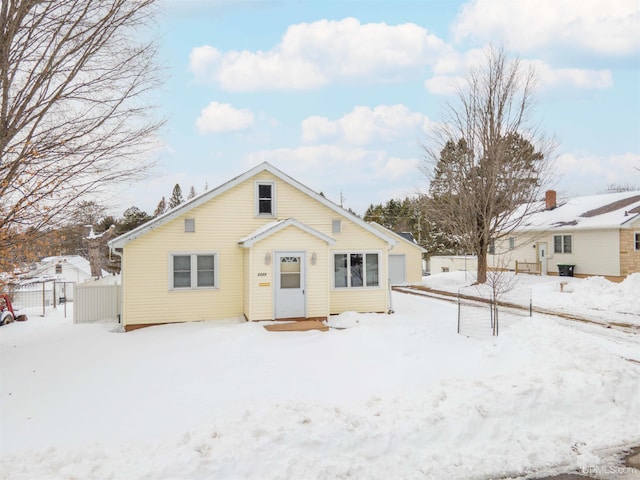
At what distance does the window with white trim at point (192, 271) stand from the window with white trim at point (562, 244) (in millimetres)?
23202

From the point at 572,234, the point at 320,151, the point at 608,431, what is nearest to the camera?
the point at 608,431

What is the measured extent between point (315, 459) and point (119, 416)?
124 inches

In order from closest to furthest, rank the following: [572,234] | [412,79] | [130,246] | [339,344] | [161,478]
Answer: [161,478]
[339,344]
[130,246]
[412,79]
[572,234]

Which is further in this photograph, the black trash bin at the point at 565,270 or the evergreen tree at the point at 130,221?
the evergreen tree at the point at 130,221

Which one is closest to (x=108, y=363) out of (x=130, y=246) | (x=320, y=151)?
(x=130, y=246)

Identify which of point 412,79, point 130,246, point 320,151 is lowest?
point 130,246

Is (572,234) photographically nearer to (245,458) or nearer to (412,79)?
(412,79)

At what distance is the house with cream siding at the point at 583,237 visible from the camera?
78.5 ft

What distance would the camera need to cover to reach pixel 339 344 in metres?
10.3

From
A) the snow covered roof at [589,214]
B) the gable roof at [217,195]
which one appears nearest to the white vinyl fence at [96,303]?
the gable roof at [217,195]

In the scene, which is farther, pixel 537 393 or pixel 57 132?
pixel 57 132

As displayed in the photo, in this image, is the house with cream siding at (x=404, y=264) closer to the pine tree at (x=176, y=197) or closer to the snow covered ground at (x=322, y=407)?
the snow covered ground at (x=322, y=407)

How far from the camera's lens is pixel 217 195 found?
1398 cm

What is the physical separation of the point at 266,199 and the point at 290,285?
318cm
